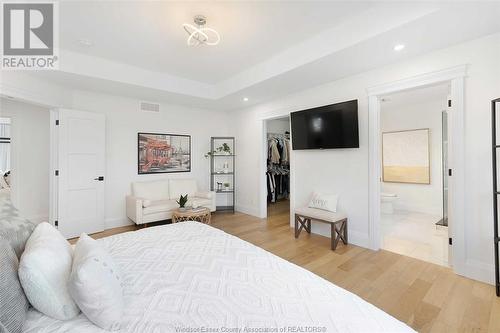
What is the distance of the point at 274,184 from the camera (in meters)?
5.89

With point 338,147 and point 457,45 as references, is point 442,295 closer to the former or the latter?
point 338,147

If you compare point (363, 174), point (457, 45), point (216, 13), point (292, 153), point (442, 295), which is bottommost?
point (442, 295)

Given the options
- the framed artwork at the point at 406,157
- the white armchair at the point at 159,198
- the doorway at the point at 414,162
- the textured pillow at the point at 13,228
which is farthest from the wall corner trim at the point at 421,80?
the textured pillow at the point at 13,228

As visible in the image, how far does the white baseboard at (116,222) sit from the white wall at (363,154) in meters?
2.33

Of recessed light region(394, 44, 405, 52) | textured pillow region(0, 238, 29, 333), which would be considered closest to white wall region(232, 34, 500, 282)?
recessed light region(394, 44, 405, 52)

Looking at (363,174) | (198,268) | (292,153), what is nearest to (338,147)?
(363,174)

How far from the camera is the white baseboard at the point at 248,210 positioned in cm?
481

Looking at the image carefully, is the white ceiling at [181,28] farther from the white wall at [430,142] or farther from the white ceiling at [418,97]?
the white wall at [430,142]

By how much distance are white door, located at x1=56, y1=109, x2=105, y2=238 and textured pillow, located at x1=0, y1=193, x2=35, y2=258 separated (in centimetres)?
264

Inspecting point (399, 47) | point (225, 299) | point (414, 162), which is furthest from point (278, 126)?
point (225, 299)

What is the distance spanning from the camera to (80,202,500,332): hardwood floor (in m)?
1.72

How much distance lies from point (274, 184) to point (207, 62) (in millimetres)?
3498

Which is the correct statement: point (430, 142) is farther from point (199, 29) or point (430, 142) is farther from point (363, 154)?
point (199, 29)

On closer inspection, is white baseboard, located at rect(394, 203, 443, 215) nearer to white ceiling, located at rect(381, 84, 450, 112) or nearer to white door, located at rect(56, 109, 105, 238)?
white ceiling, located at rect(381, 84, 450, 112)
